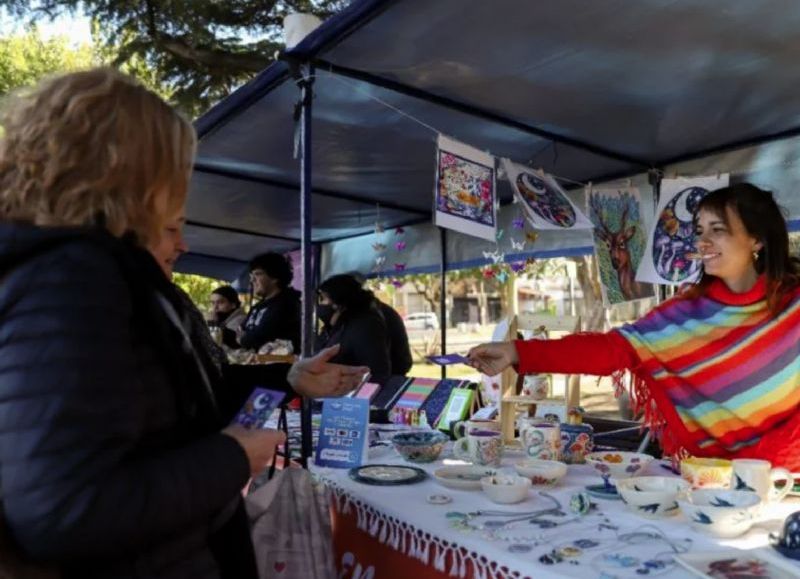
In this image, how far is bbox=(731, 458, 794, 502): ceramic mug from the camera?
4.62 ft

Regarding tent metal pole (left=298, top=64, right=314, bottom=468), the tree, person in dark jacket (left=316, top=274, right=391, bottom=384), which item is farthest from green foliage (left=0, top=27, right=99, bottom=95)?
tent metal pole (left=298, top=64, right=314, bottom=468)

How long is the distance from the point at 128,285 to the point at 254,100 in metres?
2.23

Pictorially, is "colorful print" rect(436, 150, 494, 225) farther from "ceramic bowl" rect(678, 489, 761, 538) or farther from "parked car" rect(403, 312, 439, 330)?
"parked car" rect(403, 312, 439, 330)

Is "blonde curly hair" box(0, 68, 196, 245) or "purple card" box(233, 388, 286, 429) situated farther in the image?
"purple card" box(233, 388, 286, 429)

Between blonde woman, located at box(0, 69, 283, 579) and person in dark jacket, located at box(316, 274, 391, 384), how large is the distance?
9.12ft

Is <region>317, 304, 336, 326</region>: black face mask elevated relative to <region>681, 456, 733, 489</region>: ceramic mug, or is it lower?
elevated

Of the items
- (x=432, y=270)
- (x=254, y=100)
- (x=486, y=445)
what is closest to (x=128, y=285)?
(x=486, y=445)

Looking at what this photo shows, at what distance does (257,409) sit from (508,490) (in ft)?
2.25

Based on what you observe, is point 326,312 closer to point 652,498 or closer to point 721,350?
point 721,350

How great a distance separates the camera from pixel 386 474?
1.81m

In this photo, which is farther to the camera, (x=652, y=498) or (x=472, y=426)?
(x=472, y=426)

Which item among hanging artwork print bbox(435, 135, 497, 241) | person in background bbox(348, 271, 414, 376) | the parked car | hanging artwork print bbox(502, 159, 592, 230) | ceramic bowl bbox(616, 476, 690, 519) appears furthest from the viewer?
the parked car

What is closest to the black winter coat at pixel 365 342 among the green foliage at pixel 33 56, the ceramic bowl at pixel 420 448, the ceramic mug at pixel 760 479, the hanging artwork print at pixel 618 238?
the hanging artwork print at pixel 618 238

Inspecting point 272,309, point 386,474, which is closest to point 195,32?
point 272,309
